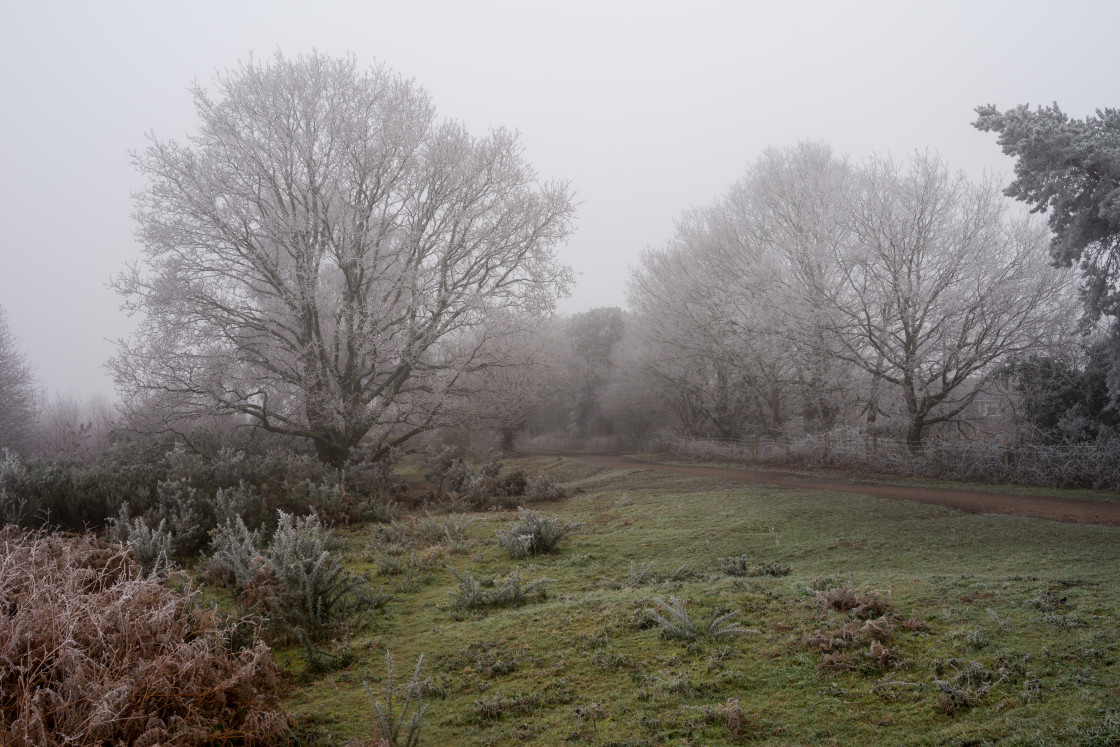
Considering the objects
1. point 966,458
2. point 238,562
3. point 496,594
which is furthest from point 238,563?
point 966,458

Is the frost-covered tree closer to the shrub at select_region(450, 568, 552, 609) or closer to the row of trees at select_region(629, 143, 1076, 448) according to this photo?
the row of trees at select_region(629, 143, 1076, 448)

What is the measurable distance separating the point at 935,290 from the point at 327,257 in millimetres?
16145

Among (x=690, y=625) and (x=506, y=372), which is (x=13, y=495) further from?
(x=506, y=372)

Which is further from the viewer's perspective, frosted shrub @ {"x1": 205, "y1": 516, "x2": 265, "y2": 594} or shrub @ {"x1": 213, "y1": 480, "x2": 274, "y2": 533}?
shrub @ {"x1": 213, "y1": 480, "x2": 274, "y2": 533}

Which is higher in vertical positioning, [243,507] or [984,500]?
[243,507]

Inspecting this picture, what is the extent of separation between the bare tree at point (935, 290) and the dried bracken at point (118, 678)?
57.8 ft

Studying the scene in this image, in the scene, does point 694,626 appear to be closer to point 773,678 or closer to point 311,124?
point 773,678

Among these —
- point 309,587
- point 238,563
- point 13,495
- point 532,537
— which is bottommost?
point 532,537

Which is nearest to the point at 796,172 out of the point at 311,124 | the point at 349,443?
the point at 311,124

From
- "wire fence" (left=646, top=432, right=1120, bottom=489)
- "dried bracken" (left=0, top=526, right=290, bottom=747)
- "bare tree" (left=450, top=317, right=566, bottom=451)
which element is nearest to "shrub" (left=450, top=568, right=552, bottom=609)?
"dried bracken" (left=0, top=526, right=290, bottom=747)

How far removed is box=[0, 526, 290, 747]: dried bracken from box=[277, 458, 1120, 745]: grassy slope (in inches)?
21.6

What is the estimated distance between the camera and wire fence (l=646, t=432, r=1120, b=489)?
43.5 feet

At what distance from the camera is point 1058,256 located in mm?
11797

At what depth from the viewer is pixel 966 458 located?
1538 cm
